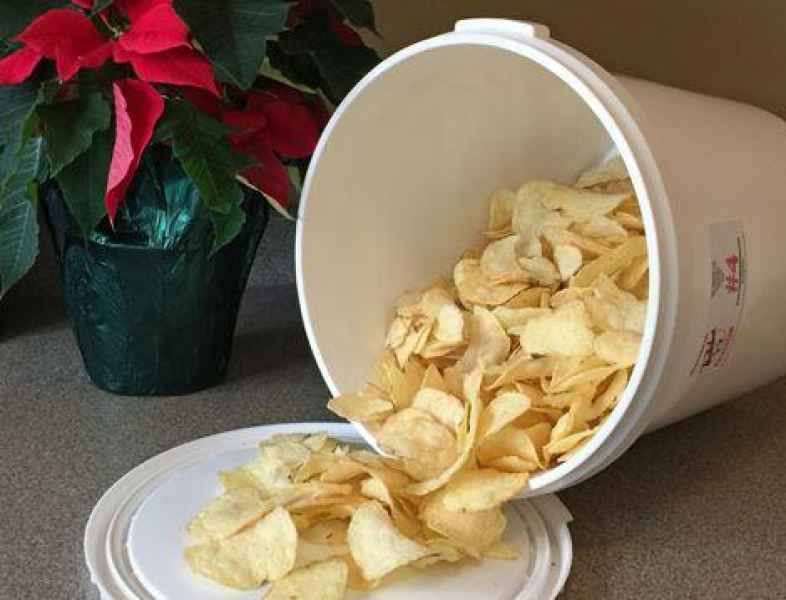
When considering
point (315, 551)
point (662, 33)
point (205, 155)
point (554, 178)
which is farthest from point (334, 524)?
point (662, 33)

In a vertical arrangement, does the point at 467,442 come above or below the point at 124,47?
below

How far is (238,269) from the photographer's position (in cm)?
88

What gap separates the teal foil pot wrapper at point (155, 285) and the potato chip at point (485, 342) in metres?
0.19

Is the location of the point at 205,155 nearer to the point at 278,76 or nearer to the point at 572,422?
the point at 278,76

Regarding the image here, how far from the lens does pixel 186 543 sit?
2.17 ft

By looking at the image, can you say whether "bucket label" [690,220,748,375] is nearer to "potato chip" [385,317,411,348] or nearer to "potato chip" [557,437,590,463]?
"potato chip" [557,437,590,463]

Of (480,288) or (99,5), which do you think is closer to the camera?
(99,5)

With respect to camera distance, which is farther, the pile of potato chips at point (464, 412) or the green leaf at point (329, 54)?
the green leaf at point (329, 54)

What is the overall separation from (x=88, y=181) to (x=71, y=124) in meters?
0.04

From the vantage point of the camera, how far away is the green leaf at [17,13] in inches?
27.9

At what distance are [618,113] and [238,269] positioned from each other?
1.17ft

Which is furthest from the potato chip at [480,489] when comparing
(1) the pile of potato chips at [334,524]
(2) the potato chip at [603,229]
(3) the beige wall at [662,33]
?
(3) the beige wall at [662,33]

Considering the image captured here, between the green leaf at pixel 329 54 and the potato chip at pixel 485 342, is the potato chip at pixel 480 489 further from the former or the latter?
the green leaf at pixel 329 54

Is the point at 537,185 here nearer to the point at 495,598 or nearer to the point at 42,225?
the point at 495,598
